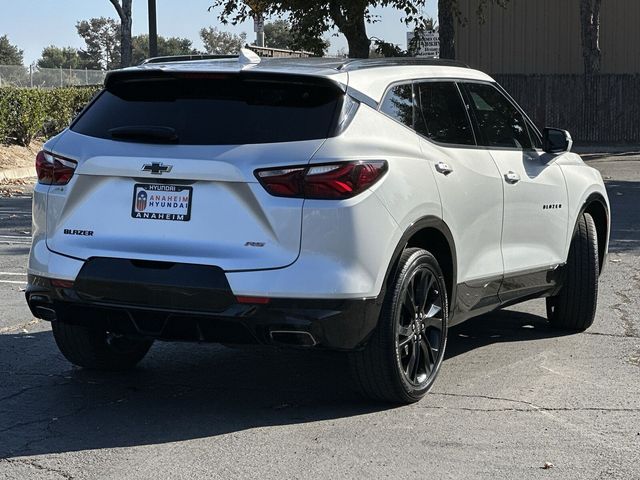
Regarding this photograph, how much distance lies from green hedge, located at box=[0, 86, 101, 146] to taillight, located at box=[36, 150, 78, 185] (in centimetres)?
1765

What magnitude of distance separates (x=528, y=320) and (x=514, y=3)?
31139 millimetres

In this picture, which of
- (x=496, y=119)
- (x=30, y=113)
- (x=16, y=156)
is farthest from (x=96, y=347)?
(x=30, y=113)

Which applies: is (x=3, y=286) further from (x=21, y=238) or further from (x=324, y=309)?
(x=324, y=309)

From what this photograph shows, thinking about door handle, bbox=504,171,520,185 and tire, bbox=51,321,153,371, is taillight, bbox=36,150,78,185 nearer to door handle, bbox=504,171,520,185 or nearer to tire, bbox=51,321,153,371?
tire, bbox=51,321,153,371

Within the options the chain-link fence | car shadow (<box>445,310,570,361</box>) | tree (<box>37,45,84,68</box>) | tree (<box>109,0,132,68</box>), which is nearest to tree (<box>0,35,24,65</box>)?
tree (<box>37,45,84,68</box>)

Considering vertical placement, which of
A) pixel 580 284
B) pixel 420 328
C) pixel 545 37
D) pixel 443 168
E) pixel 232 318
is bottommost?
pixel 580 284

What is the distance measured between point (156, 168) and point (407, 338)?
1.56 metres

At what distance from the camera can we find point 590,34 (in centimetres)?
3375

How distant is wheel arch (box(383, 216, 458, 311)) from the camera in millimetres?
5977

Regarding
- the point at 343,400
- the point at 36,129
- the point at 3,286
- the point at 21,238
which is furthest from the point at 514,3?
the point at 343,400

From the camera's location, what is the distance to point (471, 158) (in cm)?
685

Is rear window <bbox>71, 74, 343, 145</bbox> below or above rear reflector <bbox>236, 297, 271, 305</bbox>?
above

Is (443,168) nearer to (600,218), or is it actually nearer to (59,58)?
(600,218)

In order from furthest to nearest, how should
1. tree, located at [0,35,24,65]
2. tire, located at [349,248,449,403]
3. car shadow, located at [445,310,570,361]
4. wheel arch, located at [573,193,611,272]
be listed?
tree, located at [0,35,24,65]
wheel arch, located at [573,193,611,272]
car shadow, located at [445,310,570,361]
tire, located at [349,248,449,403]
